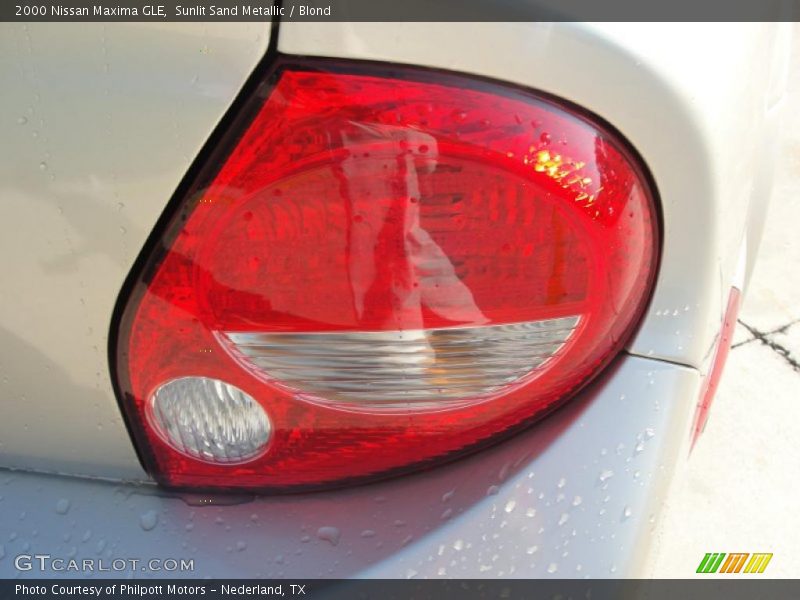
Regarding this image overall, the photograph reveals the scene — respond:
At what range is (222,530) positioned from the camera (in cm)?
110

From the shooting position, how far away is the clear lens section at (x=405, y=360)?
39.3 inches

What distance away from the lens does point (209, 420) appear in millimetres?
1075

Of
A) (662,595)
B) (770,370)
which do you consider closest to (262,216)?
(662,595)

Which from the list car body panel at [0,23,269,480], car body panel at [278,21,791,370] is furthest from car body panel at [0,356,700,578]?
car body panel at [0,23,269,480]

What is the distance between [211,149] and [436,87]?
249mm

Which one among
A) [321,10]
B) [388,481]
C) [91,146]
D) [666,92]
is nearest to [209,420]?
[388,481]

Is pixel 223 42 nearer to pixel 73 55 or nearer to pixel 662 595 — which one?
pixel 73 55

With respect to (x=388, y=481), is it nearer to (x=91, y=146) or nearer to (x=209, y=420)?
(x=209, y=420)

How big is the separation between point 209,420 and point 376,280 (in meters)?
0.31

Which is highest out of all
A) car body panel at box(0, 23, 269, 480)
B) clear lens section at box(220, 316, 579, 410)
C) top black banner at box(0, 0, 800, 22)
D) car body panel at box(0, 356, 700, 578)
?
top black banner at box(0, 0, 800, 22)

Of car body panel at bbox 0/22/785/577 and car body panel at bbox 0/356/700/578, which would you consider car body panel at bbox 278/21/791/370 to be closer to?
car body panel at bbox 0/22/785/577

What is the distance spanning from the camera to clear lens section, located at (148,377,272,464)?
3.43 feet

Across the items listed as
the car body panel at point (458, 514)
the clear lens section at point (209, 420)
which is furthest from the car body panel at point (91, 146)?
the car body panel at point (458, 514)

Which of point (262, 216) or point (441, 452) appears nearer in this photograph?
point (262, 216)
